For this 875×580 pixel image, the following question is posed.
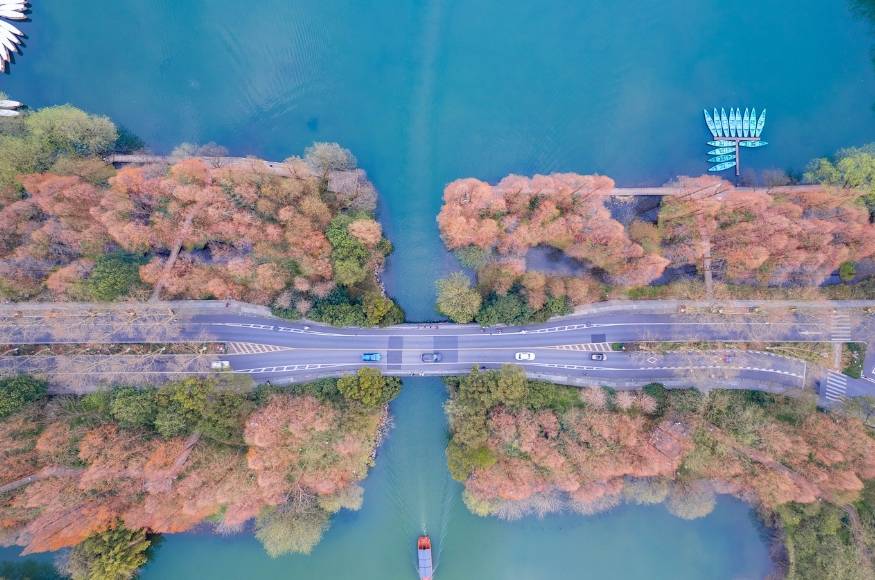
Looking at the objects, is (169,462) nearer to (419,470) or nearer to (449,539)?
(419,470)

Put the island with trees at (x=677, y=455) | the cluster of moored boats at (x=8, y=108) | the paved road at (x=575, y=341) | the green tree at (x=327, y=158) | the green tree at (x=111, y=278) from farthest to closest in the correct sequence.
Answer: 1. the cluster of moored boats at (x=8, y=108)
2. the paved road at (x=575, y=341)
3. the green tree at (x=327, y=158)
4. the green tree at (x=111, y=278)
5. the island with trees at (x=677, y=455)

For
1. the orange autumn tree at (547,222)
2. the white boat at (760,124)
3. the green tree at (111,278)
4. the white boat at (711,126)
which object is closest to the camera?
the green tree at (111,278)

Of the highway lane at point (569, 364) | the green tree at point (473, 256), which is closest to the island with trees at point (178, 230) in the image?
the highway lane at point (569, 364)

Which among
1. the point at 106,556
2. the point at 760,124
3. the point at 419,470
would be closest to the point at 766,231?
the point at 760,124

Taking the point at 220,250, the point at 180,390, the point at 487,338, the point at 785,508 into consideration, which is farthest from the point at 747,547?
A: the point at 220,250

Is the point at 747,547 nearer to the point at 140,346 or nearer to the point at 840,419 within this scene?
the point at 840,419

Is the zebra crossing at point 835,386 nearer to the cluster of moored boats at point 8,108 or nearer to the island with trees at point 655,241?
the island with trees at point 655,241
